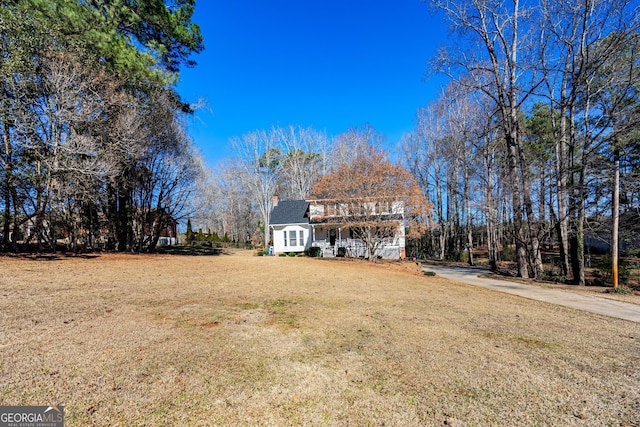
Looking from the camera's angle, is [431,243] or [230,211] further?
[230,211]

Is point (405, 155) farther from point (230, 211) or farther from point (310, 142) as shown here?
point (230, 211)

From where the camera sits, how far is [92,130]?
11.4m

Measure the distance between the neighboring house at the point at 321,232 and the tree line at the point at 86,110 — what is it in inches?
375

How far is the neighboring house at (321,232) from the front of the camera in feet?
59.3

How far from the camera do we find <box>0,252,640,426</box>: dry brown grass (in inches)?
88.4

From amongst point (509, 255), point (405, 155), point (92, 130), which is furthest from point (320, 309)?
point (405, 155)

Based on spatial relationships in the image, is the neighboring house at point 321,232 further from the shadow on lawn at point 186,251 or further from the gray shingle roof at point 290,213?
the shadow on lawn at point 186,251

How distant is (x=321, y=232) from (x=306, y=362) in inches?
780

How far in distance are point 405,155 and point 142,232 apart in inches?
918

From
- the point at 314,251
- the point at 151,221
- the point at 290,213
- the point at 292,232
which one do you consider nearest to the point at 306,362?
the point at 151,221

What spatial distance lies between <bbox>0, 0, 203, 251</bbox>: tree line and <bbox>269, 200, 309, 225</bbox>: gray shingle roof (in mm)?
9365

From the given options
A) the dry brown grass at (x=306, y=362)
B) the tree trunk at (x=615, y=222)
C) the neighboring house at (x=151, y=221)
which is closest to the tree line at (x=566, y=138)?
the tree trunk at (x=615, y=222)

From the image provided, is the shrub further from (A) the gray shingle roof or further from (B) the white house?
(A) the gray shingle roof

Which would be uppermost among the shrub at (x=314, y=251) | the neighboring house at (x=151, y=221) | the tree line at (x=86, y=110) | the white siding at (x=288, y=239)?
the tree line at (x=86, y=110)
